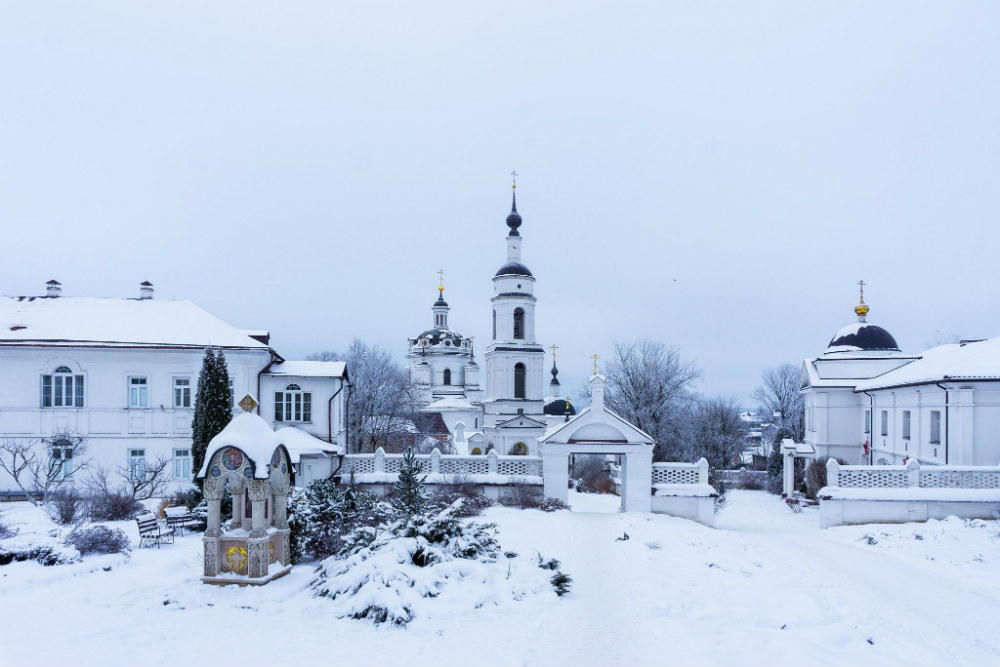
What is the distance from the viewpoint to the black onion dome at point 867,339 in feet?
106

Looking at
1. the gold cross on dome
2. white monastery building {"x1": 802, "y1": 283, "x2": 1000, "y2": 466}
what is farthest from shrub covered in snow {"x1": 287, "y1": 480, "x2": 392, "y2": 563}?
white monastery building {"x1": 802, "y1": 283, "x2": 1000, "y2": 466}

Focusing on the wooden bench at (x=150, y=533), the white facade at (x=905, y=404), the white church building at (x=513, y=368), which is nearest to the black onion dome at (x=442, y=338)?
the white church building at (x=513, y=368)

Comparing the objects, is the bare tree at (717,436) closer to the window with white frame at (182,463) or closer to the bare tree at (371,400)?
the bare tree at (371,400)

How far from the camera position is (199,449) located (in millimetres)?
17594

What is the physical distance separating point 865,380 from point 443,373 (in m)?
51.4

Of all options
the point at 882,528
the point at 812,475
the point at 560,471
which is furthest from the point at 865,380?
the point at 560,471

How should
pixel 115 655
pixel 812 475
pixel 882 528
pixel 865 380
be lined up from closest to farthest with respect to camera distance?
pixel 115 655 < pixel 882 528 < pixel 812 475 < pixel 865 380

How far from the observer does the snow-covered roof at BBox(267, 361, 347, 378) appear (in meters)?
22.9

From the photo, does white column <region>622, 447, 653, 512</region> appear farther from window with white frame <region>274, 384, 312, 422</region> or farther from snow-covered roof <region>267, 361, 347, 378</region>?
window with white frame <region>274, 384, 312, 422</region>

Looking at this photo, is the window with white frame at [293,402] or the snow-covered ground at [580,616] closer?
the snow-covered ground at [580,616]

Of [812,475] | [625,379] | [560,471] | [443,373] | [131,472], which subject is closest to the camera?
[560,471]

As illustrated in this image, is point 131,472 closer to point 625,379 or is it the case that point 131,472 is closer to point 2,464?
point 2,464

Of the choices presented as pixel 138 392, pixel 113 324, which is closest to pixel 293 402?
pixel 138 392

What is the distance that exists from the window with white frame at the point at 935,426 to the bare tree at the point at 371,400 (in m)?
25.5
